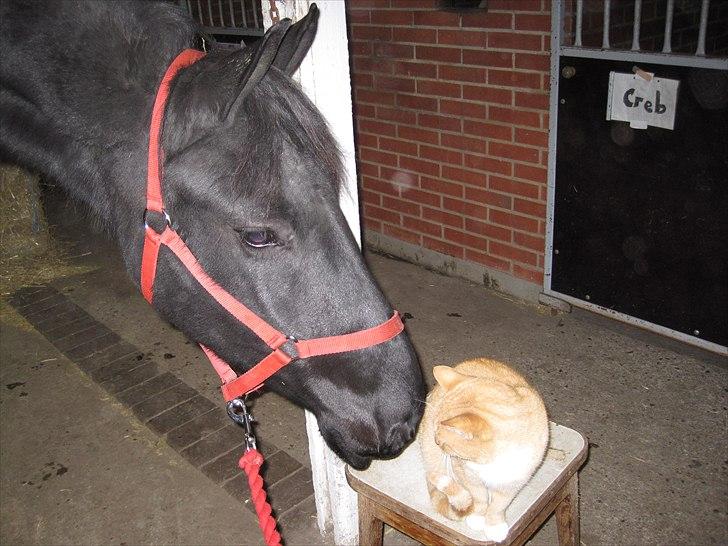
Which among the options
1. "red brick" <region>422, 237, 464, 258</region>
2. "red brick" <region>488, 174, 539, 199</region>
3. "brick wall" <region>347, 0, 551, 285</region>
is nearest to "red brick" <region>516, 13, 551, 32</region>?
"brick wall" <region>347, 0, 551, 285</region>

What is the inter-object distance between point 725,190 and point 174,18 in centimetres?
279

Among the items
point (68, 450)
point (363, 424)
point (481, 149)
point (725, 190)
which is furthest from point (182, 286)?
point (481, 149)

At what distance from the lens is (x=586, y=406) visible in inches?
128

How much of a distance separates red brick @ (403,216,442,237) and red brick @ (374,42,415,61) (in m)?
1.24

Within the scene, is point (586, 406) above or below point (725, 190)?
below

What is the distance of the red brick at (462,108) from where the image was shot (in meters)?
4.12

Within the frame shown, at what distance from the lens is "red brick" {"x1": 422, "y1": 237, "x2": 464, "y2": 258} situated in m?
4.73

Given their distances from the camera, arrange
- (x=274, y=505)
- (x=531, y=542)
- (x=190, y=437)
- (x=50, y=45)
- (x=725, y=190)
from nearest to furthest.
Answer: (x=50, y=45), (x=531, y=542), (x=274, y=505), (x=725, y=190), (x=190, y=437)

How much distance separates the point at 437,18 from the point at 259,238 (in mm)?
3216

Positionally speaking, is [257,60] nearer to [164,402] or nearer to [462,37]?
[164,402]

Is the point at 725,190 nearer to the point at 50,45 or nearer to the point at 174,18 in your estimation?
the point at 174,18

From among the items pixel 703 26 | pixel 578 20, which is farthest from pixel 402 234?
pixel 703 26

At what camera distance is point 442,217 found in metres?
4.74

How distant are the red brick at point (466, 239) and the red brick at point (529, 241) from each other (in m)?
0.28
